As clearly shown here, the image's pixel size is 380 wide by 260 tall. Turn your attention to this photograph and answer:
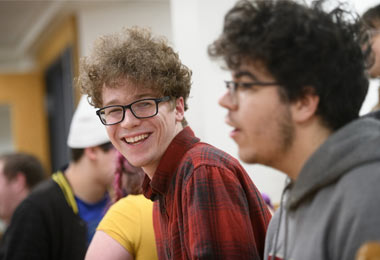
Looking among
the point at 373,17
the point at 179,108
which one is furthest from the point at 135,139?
the point at 373,17

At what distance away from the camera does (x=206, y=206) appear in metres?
1.23

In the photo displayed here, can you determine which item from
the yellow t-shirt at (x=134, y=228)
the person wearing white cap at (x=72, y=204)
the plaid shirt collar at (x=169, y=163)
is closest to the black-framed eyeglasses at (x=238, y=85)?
the plaid shirt collar at (x=169, y=163)

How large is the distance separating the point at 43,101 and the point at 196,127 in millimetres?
4436

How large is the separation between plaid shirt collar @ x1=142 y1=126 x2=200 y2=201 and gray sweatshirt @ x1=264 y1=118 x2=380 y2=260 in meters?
0.46

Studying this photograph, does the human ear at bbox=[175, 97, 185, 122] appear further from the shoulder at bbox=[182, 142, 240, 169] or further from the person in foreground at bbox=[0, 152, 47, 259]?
the person in foreground at bbox=[0, 152, 47, 259]

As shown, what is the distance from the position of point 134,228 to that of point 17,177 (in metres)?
2.05

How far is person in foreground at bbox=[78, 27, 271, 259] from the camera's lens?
122 centimetres

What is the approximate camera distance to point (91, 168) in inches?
96.7

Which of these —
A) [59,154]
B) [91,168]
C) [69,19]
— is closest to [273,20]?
[91,168]

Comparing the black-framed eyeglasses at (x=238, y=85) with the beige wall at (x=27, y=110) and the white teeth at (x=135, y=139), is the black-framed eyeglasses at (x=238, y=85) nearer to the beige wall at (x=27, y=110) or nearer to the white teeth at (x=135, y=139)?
the white teeth at (x=135, y=139)

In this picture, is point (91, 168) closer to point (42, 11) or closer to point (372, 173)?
point (372, 173)

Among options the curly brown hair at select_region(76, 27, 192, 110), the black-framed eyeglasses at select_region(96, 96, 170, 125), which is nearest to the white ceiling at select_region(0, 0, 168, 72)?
the curly brown hair at select_region(76, 27, 192, 110)

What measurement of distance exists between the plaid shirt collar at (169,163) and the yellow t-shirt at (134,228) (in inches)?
5.9

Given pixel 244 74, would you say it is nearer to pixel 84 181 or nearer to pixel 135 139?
pixel 135 139
